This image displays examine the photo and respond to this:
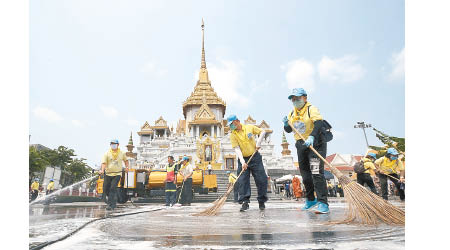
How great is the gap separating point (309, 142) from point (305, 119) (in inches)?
17.7

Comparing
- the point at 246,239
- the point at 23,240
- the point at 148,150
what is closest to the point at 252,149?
the point at 246,239

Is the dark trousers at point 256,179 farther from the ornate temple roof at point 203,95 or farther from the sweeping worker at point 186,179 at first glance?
the ornate temple roof at point 203,95

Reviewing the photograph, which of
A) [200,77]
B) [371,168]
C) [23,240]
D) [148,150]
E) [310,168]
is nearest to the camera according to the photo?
[23,240]

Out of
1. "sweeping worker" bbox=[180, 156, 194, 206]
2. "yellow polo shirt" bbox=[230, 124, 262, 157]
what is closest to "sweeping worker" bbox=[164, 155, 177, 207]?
"sweeping worker" bbox=[180, 156, 194, 206]

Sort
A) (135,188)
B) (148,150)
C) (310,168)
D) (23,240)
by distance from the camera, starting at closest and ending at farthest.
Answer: (23,240) → (310,168) → (135,188) → (148,150)

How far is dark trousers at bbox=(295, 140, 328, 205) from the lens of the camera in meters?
3.74

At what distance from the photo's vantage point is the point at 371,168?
24.0 ft

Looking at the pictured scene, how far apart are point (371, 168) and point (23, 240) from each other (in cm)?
743

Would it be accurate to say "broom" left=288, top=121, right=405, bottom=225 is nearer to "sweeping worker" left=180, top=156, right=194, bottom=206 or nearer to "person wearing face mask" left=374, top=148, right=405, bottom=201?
"person wearing face mask" left=374, top=148, right=405, bottom=201

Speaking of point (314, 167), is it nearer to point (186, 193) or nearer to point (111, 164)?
point (111, 164)

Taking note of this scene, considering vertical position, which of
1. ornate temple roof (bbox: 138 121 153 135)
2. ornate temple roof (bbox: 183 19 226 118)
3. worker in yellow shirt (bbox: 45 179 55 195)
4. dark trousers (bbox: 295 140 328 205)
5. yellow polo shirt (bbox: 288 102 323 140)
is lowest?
worker in yellow shirt (bbox: 45 179 55 195)

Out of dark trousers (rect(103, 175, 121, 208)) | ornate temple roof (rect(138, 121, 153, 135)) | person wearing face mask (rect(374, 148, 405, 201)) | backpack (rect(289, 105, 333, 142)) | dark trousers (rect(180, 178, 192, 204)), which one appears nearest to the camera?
backpack (rect(289, 105, 333, 142))

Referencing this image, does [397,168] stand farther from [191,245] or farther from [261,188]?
[191,245]

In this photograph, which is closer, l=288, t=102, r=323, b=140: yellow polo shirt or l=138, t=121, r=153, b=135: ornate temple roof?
l=288, t=102, r=323, b=140: yellow polo shirt
